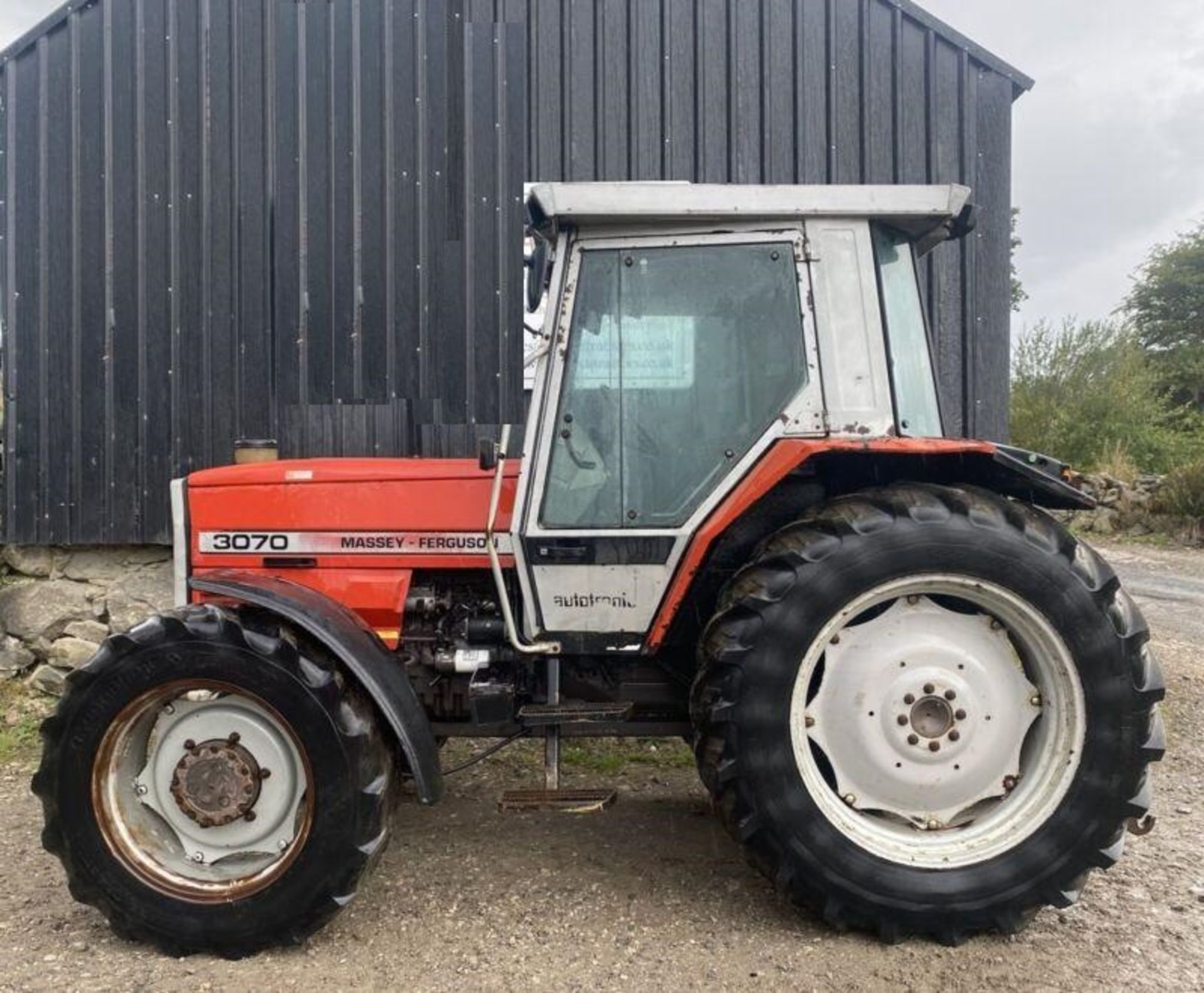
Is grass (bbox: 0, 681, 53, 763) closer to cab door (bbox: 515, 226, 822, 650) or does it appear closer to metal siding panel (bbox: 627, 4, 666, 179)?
cab door (bbox: 515, 226, 822, 650)

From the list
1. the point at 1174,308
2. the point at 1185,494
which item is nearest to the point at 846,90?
the point at 1185,494

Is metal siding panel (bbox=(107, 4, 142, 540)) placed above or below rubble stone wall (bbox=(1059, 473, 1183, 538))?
above

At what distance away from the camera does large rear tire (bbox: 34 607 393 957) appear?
286cm

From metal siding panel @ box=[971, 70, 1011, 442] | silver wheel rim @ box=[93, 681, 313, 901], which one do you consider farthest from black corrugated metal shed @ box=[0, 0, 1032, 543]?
silver wheel rim @ box=[93, 681, 313, 901]

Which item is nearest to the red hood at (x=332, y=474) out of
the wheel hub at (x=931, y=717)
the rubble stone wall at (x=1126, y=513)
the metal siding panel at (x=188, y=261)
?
the wheel hub at (x=931, y=717)

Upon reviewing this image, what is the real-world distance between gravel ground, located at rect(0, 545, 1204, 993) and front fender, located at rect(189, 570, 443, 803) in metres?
0.53

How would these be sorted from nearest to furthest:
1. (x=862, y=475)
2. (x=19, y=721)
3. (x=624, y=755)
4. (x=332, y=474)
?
(x=862, y=475)
(x=332, y=474)
(x=624, y=755)
(x=19, y=721)

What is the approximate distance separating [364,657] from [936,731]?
186 centimetres

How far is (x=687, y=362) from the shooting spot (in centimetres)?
313

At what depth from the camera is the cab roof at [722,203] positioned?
3.00 m

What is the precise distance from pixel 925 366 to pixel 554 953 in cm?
235

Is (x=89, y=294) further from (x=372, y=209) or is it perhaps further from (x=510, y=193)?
(x=510, y=193)

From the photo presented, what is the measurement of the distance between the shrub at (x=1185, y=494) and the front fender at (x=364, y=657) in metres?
15.7

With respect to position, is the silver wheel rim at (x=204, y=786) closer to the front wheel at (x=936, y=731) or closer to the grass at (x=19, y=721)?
the front wheel at (x=936, y=731)
